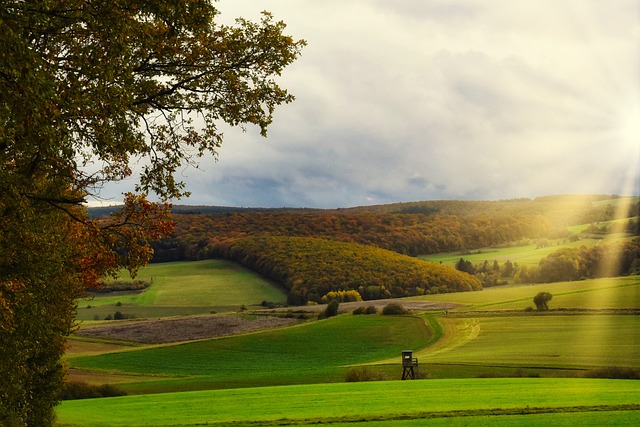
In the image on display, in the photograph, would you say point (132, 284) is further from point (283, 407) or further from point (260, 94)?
point (260, 94)

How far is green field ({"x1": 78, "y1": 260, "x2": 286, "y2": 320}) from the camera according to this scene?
118 metres

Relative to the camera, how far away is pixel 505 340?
231 ft

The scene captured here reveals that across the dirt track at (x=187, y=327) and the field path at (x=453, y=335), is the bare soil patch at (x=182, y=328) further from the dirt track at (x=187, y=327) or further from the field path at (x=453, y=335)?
the field path at (x=453, y=335)

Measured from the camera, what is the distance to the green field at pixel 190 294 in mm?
117500

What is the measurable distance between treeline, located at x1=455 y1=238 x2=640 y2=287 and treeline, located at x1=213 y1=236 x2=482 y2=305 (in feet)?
30.2

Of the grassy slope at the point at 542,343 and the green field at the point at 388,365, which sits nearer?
the green field at the point at 388,365

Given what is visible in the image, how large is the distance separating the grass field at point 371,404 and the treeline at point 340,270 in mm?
84947

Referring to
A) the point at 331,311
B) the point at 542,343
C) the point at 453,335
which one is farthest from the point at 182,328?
the point at 542,343

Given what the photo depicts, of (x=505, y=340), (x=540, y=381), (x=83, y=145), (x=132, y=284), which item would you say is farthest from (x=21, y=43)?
(x=132, y=284)

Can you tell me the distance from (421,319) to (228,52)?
7585 cm

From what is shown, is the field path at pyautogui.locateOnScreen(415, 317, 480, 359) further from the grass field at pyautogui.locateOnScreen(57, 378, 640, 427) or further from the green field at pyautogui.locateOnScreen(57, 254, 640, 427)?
the grass field at pyautogui.locateOnScreen(57, 378, 640, 427)

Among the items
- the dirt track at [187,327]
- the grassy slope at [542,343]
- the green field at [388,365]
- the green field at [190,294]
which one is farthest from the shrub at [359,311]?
the green field at [190,294]

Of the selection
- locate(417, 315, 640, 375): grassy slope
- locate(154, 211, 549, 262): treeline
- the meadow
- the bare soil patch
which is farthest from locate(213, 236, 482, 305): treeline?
locate(417, 315, 640, 375): grassy slope

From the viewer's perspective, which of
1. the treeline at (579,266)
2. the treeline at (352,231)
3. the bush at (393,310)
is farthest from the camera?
the treeline at (352,231)
